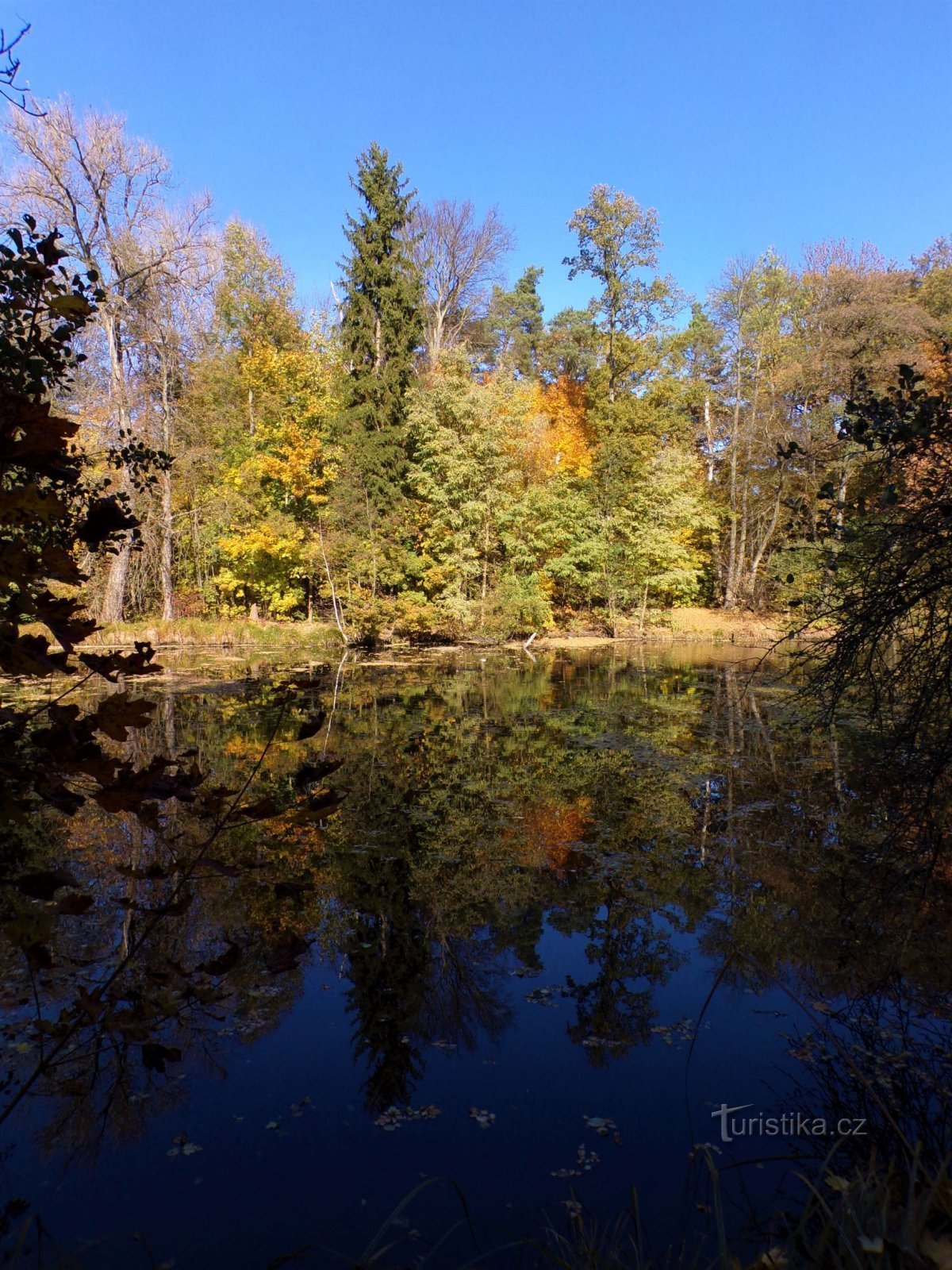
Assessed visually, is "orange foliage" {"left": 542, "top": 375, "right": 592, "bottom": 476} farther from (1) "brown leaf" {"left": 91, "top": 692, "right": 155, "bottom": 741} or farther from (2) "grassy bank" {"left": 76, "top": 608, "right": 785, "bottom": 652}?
(1) "brown leaf" {"left": 91, "top": 692, "right": 155, "bottom": 741}

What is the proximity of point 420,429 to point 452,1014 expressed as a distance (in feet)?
65.1

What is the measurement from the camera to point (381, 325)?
24.3 m

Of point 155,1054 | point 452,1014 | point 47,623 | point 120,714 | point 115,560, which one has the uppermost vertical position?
point 115,560

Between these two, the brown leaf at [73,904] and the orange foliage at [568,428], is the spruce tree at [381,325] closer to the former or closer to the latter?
the orange foliage at [568,428]

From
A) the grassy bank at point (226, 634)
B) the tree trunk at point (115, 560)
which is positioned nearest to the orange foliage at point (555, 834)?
the grassy bank at point (226, 634)

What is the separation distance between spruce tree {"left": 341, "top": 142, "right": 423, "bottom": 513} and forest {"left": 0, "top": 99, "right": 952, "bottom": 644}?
8cm

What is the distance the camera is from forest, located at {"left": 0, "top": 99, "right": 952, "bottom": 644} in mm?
21062

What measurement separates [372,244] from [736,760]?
68.4 feet

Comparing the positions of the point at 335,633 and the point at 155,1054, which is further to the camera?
the point at 335,633

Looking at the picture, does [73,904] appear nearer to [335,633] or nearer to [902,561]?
[902,561]

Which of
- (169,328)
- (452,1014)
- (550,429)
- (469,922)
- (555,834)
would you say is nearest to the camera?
(452,1014)

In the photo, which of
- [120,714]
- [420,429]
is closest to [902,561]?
[120,714]

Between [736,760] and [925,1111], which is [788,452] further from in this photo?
[736,760]

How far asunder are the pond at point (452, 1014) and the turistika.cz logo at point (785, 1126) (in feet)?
0.06
